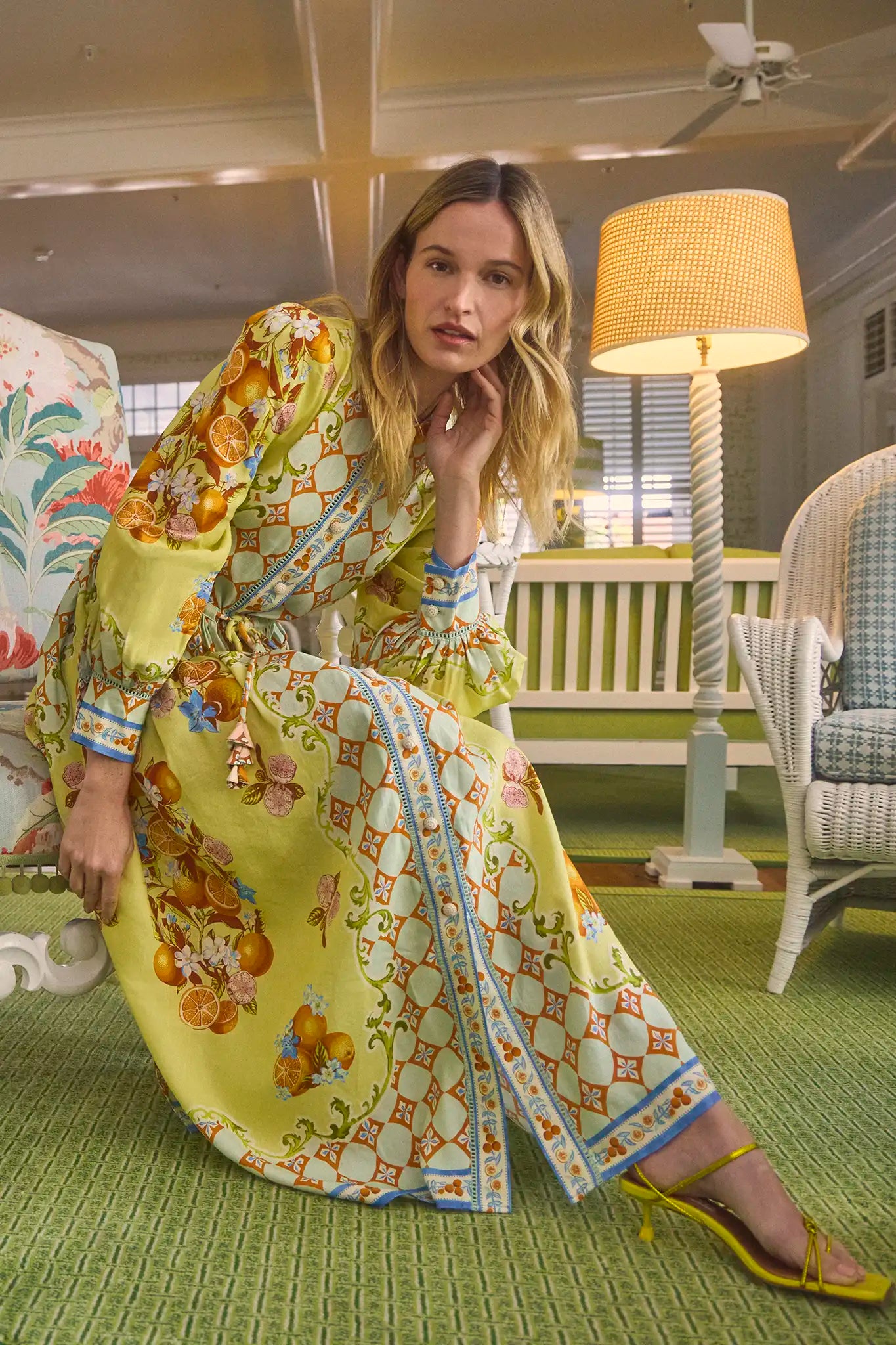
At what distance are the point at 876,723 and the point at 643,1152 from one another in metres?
1.01

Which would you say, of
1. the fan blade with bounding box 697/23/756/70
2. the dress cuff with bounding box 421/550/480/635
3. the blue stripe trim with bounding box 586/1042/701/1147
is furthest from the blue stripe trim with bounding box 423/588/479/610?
the fan blade with bounding box 697/23/756/70

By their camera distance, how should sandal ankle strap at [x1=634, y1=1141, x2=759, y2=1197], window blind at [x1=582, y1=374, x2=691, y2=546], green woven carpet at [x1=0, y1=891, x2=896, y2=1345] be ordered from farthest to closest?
window blind at [x1=582, y1=374, x2=691, y2=546] → sandal ankle strap at [x1=634, y1=1141, x2=759, y2=1197] → green woven carpet at [x1=0, y1=891, x2=896, y2=1345]

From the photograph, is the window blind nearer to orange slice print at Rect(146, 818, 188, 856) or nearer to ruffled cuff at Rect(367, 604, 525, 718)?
ruffled cuff at Rect(367, 604, 525, 718)

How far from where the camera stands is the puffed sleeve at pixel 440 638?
4.48ft

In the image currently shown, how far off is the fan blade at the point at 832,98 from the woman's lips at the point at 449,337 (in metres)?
3.69

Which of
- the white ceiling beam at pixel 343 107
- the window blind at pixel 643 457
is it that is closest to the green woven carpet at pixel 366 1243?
the white ceiling beam at pixel 343 107

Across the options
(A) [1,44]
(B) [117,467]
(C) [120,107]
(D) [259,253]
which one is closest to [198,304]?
(D) [259,253]

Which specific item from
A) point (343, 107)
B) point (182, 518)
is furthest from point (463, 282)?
point (343, 107)

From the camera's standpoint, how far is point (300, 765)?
1.16 m

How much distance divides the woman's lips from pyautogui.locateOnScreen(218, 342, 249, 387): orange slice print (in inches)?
8.0

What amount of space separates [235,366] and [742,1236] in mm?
966

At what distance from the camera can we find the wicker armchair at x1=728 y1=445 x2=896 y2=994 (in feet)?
6.08

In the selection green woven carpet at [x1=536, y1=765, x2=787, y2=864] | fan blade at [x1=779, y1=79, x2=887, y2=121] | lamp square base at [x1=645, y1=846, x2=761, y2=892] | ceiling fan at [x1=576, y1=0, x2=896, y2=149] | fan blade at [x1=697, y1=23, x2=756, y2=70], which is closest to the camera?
lamp square base at [x1=645, y1=846, x2=761, y2=892]

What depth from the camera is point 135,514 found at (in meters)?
1.16
